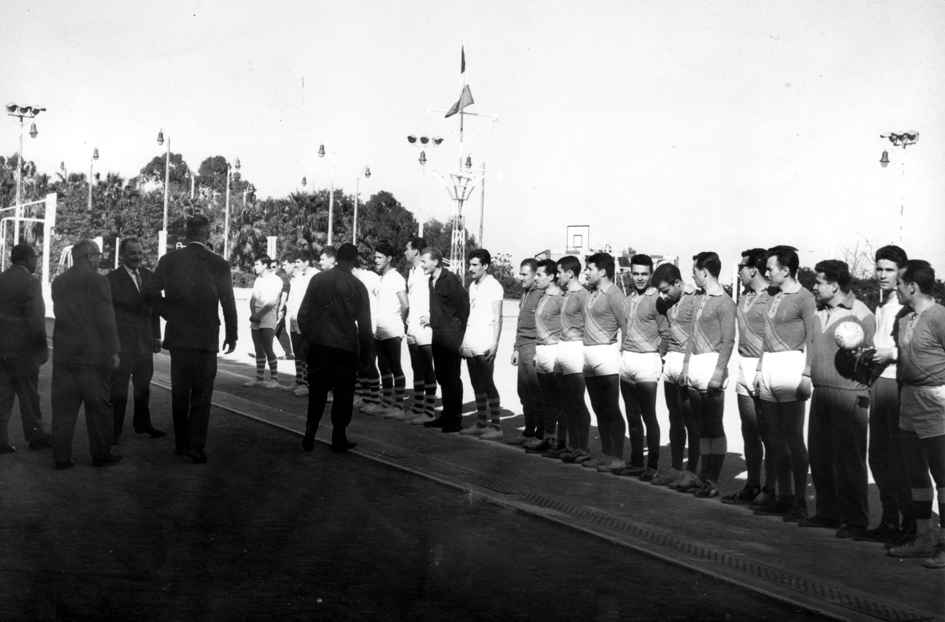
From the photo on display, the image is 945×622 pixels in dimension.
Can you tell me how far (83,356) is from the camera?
31.7ft

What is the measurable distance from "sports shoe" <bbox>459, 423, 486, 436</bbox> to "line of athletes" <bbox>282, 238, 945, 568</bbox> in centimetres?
4

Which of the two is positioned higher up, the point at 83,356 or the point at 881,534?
the point at 83,356

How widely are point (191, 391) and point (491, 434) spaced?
11.5 ft

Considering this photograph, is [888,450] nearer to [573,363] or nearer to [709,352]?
→ [709,352]

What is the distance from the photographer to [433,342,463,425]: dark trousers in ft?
42.1

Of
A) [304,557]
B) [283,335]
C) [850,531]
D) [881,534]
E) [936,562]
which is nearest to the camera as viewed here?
[304,557]

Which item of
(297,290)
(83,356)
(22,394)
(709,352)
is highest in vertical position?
(297,290)

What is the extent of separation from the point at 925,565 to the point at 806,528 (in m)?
1.22

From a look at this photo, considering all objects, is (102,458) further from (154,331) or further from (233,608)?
(233,608)

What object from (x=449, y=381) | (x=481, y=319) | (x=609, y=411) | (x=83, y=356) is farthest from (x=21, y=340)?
(x=609, y=411)

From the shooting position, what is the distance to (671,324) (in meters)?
9.66

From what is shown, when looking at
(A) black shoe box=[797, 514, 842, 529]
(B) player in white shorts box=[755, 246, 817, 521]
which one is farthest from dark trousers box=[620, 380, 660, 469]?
(A) black shoe box=[797, 514, 842, 529]

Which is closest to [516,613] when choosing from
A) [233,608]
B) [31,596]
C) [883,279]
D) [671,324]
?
[233,608]

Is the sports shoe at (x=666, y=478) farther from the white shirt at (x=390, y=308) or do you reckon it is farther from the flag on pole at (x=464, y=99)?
the flag on pole at (x=464, y=99)
